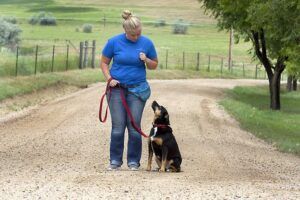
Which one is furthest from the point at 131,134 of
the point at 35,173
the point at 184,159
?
the point at 184,159

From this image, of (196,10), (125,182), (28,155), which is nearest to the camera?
(125,182)

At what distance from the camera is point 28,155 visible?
15023mm

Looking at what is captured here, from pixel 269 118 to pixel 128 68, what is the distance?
17.1 metres

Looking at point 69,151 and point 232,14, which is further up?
point 232,14

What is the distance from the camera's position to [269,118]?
28.8 meters

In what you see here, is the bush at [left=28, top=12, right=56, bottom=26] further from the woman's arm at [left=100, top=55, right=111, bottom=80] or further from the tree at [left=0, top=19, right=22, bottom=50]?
the woman's arm at [left=100, top=55, right=111, bottom=80]

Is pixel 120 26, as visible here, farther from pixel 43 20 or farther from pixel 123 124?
pixel 123 124

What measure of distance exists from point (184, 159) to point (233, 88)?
29327mm

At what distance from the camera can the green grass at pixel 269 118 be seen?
21922 millimetres

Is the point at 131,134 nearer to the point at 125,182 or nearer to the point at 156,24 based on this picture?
the point at 125,182

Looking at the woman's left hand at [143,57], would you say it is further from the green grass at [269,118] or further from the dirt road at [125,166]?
the green grass at [269,118]

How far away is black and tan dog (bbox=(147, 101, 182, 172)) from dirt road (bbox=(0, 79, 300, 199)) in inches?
10.5

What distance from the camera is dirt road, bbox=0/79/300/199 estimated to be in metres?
10.6

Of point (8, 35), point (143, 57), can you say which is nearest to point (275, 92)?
point (143, 57)
